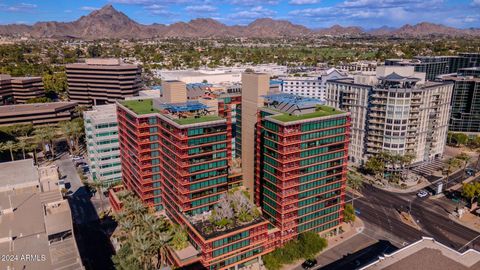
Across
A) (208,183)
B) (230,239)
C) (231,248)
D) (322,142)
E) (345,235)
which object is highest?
(322,142)

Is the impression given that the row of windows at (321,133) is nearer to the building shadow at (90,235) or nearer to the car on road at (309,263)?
the car on road at (309,263)

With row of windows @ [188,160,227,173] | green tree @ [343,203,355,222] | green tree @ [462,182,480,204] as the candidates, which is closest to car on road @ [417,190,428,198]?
green tree @ [462,182,480,204]

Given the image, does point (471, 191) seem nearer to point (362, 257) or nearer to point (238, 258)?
point (362, 257)

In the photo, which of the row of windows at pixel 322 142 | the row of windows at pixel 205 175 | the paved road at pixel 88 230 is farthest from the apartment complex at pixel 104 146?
the row of windows at pixel 322 142

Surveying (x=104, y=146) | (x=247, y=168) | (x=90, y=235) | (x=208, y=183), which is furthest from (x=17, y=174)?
(x=247, y=168)

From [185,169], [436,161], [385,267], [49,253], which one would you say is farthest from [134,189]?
[436,161]

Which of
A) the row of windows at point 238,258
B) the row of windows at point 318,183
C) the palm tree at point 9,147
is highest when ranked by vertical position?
the row of windows at point 318,183

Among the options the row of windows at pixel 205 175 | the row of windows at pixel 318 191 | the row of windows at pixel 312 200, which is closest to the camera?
the row of windows at pixel 205 175

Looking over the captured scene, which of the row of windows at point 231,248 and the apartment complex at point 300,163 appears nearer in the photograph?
the row of windows at point 231,248
